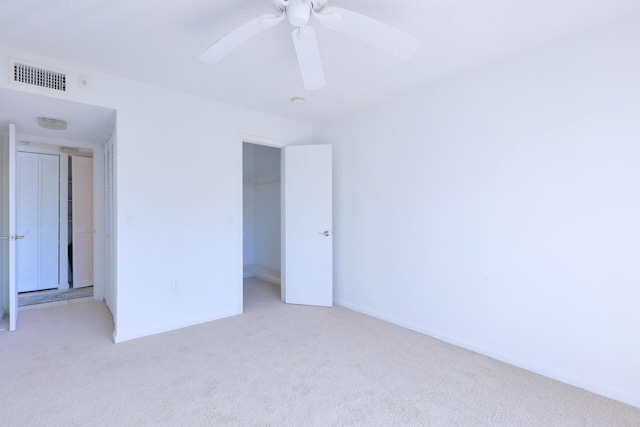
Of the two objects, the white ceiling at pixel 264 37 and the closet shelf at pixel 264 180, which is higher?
the white ceiling at pixel 264 37

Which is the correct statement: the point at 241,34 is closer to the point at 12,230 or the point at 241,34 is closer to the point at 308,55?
the point at 308,55

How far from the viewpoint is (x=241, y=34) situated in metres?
1.61

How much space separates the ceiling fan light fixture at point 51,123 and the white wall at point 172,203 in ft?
2.45

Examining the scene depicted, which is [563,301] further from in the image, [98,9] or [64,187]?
[64,187]

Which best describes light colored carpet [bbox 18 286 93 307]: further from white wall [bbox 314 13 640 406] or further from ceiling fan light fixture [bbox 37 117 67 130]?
white wall [bbox 314 13 640 406]

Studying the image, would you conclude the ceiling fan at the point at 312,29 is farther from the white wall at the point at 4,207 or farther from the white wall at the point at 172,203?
the white wall at the point at 4,207

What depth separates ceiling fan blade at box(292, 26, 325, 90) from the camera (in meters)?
1.60

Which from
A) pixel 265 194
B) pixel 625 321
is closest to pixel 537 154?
pixel 625 321

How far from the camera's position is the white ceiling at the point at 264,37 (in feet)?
5.72

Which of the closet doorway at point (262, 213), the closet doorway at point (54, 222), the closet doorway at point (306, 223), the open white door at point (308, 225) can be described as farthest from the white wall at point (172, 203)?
the closet doorway at point (54, 222)

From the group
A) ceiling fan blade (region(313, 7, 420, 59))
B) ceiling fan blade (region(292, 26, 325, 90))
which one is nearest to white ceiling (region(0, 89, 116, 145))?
ceiling fan blade (region(292, 26, 325, 90))

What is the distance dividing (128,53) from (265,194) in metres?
3.26

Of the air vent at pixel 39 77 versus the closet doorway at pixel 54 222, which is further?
the closet doorway at pixel 54 222

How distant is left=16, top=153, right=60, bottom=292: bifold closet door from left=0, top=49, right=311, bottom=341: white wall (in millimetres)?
2729
